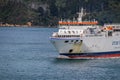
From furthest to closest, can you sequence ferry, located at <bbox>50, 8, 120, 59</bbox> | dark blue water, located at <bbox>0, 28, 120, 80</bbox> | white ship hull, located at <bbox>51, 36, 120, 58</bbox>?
ferry, located at <bbox>50, 8, 120, 59</bbox>, white ship hull, located at <bbox>51, 36, 120, 58</bbox>, dark blue water, located at <bbox>0, 28, 120, 80</bbox>

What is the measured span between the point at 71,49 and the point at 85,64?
5.17 meters

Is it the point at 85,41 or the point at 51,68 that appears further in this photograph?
the point at 85,41

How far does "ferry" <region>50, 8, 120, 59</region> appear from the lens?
326 feet

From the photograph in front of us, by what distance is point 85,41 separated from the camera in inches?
3944

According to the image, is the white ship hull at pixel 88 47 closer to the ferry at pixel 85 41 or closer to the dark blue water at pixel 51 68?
the ferry at pixel 85 41

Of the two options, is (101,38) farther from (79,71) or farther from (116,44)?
(79,71)

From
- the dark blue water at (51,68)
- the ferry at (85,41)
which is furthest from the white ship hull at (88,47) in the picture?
the dark blue water at (51,68)

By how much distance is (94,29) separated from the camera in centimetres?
10281

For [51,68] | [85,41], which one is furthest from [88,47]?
[51,68]

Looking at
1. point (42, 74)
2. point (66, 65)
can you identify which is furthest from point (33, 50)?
point (42, 74)

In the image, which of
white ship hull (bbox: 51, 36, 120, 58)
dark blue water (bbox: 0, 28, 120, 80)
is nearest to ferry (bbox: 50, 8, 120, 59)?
Answer: white ship hull (bbox: 51, 36, 120, 58)

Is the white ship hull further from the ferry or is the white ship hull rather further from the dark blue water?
the dark blue water

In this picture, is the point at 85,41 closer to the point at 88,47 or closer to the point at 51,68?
the point at 88,47

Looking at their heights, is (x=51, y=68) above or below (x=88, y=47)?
below
